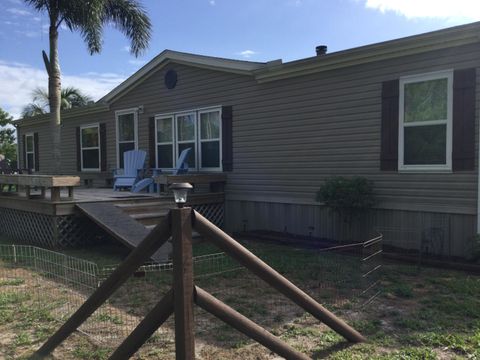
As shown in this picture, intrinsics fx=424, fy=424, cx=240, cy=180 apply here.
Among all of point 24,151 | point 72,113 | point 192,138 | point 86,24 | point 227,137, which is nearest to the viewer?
point 227,137

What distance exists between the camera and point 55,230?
681 cm

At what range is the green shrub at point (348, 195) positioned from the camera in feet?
20.4

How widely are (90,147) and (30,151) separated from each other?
13.6 feet

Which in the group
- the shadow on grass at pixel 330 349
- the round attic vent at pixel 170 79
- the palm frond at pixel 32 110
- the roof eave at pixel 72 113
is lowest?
the shadow on grass at pixel 330 349

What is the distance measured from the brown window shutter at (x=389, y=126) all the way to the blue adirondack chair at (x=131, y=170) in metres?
5.49

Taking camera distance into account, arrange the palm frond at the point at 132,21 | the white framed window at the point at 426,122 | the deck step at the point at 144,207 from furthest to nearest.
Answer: the palm frond at the point at 132,21 → the deck step at the point at 144,207 → the white framed window at the point at 426,122

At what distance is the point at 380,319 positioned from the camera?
358 centimetres

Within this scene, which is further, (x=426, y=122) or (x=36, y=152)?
(x=36, y=152)

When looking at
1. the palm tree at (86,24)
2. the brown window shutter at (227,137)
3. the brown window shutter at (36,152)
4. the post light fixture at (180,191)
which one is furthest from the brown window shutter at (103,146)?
the post light fixture at (180,191)

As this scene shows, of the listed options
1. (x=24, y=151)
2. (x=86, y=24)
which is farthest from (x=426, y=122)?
(x=24, y=151)

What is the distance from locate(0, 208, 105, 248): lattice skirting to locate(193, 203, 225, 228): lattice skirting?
1.93m

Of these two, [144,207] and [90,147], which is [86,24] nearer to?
[90,147]

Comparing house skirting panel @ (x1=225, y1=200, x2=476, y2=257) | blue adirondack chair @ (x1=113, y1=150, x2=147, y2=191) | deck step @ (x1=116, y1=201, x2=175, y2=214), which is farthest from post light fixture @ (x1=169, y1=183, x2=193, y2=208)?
blue adirondack chair @ (x1=113, y1=150, x2=147, y2=191)

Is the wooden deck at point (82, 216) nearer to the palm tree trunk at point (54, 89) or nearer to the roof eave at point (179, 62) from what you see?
the roof eave at point (179, 62)
